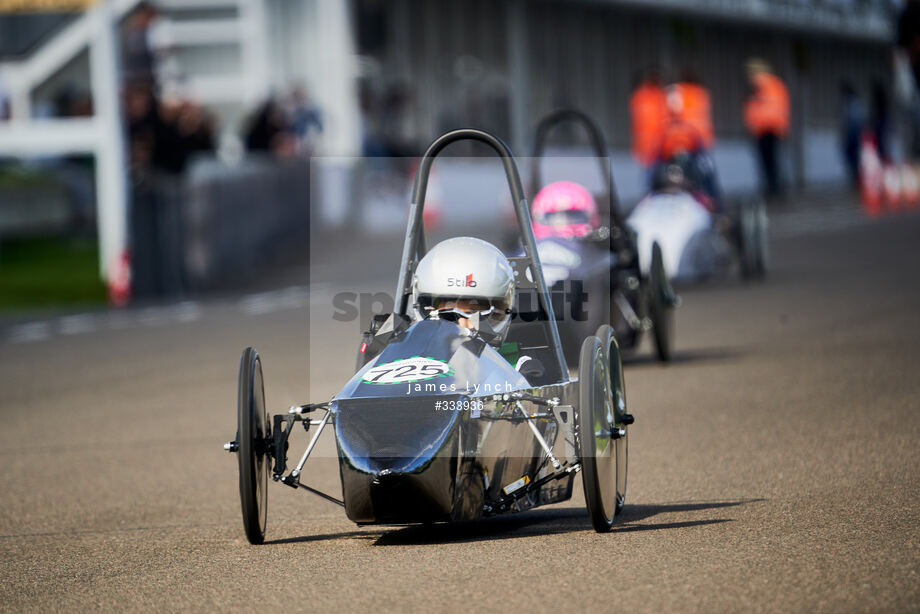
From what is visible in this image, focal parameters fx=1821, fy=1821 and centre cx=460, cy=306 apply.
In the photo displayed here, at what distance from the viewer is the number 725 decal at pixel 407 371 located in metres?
6.36

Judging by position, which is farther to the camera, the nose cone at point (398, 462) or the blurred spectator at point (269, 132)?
the blurred spectator at point (269, 132)

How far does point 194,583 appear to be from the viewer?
19.6ft

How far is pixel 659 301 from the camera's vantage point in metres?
11.6

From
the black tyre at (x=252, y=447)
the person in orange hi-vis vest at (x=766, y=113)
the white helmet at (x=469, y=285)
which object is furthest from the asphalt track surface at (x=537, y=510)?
the person in orange hi-vis vest at (x=766, y=113)

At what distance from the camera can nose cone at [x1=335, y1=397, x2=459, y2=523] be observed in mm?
6078

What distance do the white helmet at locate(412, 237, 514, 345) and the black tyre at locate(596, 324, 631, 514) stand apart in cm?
40

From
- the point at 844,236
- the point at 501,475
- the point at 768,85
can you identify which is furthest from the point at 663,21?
the point at 501,475

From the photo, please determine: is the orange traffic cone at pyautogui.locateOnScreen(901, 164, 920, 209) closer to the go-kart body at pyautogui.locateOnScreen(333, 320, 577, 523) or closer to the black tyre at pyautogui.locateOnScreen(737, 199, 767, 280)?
the black tyre at pyautogui.locateOnScreen(737, 199, 767, 280)

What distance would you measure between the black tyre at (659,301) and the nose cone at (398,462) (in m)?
5.47

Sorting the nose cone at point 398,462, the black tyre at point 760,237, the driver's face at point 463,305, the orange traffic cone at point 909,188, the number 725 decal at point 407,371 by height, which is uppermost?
the driver's face at point 463,305

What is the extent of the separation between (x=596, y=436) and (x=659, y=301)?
530 centimetres

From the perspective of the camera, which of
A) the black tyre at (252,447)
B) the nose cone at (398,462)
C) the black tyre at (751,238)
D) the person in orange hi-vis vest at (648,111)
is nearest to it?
the nose cone at (398,462)

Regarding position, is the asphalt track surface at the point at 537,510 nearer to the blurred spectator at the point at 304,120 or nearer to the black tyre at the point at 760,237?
the black tyre at the point at 760,237

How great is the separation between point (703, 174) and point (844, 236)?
7.57m
